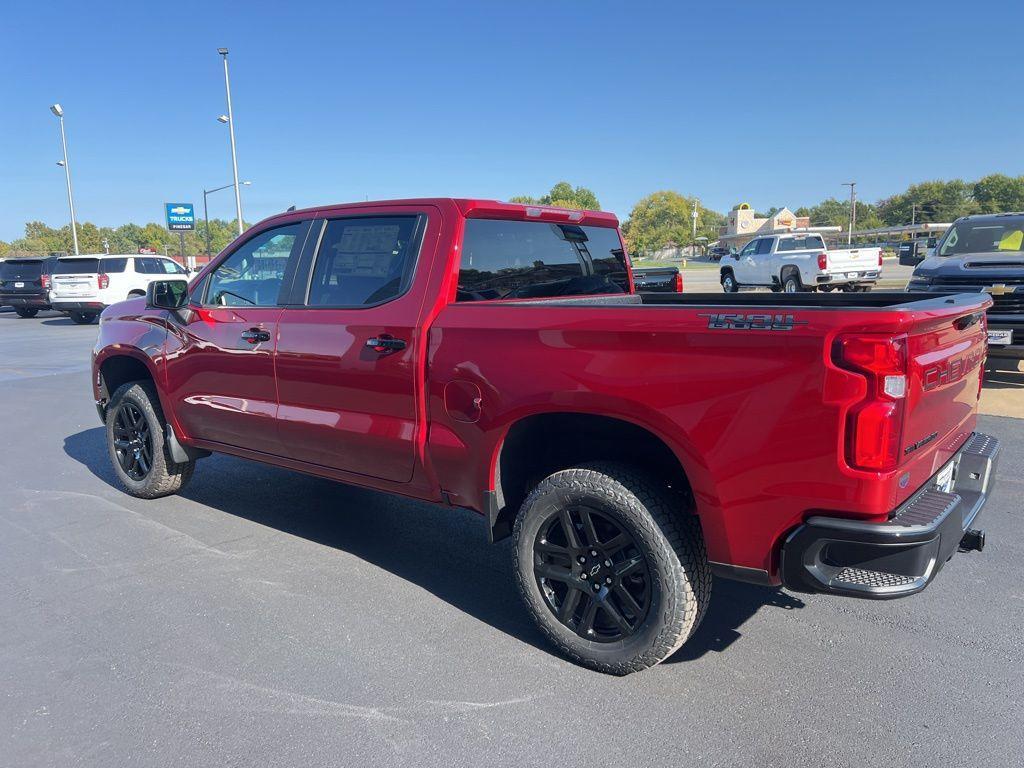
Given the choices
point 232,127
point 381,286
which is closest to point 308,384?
point 381,286

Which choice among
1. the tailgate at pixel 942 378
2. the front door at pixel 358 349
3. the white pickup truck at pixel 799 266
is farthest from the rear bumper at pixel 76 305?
the tailgate at pixel 942 378

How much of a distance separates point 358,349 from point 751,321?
1.96 m

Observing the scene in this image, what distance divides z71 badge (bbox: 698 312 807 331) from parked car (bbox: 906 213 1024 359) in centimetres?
643

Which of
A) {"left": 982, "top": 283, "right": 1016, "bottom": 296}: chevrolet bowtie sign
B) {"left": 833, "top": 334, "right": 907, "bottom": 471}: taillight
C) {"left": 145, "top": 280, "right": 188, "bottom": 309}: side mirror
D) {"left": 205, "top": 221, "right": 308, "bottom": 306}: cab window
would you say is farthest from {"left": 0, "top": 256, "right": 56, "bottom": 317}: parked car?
{"left": 833, "top": 334, "right": 907, "bottom": 471}: taillight

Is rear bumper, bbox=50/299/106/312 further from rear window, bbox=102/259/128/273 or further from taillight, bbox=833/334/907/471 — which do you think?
taillight, bbox=833/334/907/471

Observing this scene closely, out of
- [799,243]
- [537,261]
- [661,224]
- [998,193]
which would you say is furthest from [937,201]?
[537,261]

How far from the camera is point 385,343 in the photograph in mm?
3547

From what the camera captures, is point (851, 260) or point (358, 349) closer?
point (358, 349)

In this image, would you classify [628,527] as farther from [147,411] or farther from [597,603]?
[147,411]

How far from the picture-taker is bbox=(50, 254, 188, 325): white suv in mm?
20234

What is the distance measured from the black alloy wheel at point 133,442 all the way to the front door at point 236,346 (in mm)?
513

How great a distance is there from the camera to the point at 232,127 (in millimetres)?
31156

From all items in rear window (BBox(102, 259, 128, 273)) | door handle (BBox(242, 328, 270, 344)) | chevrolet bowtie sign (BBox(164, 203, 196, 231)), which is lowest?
door handle (BBox(242, 328, 270, 344))

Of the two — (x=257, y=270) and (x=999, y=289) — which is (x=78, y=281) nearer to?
(x=257, y=270)
